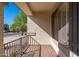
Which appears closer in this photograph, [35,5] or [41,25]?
[35,5]

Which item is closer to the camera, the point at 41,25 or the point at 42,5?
the point at 42,5

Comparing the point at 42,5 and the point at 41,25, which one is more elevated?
the point at 42,5

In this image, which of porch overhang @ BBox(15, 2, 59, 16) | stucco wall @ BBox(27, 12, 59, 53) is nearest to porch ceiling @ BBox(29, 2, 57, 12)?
porch overhang @ BBox(15, 2, 59, 16)

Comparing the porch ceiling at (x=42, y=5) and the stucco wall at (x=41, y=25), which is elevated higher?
the porch ceiling at (x=42, y=5)

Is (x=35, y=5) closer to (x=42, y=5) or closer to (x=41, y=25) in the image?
(x=42, y=5)

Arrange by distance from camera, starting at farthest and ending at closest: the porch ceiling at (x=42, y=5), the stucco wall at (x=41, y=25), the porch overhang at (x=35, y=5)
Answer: the stucco wall at (x=41, y=25) < the porch ceiling at (x=42, y=5) < the porch overhang at (x=35, y=5)

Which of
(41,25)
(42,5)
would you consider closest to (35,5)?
(42,5)

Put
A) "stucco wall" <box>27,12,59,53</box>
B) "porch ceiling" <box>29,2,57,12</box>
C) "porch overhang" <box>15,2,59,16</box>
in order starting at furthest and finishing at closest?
1. "stucco wall" <box>27,12,59,53</box>
2. "porch ceiling" <box>29,2,57,12</box>
3. "porch overhang" <box>15,2,59,16</box>

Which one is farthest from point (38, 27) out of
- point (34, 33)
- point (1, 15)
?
point (1, 15)

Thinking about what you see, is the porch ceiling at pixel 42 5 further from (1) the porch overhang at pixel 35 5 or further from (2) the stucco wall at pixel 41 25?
(2) the stucco wall at pixel 41 25

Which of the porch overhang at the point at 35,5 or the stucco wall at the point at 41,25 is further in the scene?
the stucco wall at the point at 41,25

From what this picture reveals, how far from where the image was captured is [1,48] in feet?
13.2

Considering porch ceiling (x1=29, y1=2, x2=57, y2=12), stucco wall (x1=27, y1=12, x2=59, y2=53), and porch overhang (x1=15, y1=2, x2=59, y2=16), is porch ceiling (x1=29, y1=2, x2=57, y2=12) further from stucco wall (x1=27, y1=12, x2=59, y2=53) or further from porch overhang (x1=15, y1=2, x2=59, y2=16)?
stucco wall (x1=27, y1=12, x2=59, y2=53)

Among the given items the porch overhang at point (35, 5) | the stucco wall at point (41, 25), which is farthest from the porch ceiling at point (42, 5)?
the stucco wall at point (41, 25)
